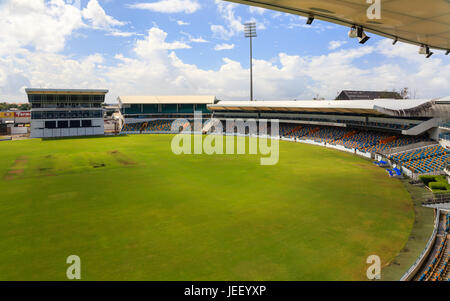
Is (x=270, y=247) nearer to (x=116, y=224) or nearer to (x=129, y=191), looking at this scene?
(x=116, y=224)

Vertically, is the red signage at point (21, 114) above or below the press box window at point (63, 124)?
above

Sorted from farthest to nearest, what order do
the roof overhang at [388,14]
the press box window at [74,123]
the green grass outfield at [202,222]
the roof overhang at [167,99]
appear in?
the roof overhang at [167,99] → the press box window at [74,123] → the green grass outfield at [202,222] → the roof overhang at [388,14]

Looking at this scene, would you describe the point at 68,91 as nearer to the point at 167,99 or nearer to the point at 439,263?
the point at 167,99

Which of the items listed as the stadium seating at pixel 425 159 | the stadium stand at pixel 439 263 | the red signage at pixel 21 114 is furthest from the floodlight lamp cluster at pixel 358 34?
the red signage at pixel 21 114

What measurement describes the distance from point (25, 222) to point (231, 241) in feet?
40.2

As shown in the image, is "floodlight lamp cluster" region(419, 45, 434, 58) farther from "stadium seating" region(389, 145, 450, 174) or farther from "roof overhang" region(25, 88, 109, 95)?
"roof overhang" region(25, 88, 109, 95)

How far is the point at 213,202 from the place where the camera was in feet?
68.1

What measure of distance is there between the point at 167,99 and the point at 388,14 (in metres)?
80.5

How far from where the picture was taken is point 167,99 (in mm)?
82500

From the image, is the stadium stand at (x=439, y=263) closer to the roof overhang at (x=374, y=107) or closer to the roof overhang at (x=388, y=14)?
the roof overhang at (x=388, y=14)

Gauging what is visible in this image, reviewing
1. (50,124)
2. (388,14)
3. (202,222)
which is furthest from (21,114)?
(388,14)

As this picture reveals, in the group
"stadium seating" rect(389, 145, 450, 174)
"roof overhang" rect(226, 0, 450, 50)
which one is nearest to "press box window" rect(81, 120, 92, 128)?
"stadium seating" rect(389, 145, 450, 174)

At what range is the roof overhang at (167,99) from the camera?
261 ft

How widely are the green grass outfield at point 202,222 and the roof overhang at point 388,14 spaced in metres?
9.03
